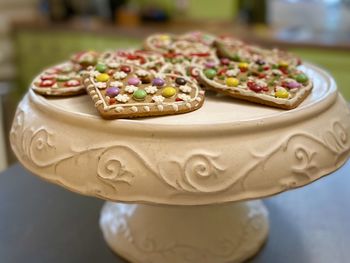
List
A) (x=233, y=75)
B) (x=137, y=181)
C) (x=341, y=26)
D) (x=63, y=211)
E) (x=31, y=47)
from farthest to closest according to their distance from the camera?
1. (x=31, y=47)
2. (x=341, y=26)
3. (x=63, y=211)
4. (x=233, y=75)
5. (x=137, y=181)

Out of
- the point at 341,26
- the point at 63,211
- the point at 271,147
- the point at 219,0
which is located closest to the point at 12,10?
the point at 219,0

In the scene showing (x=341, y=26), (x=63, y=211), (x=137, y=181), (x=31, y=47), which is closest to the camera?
(x=137, y=181)

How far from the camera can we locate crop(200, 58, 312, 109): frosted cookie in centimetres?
60

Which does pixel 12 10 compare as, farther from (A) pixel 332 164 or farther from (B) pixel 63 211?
(A) pixel 332 164

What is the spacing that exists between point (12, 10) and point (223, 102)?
1.85m

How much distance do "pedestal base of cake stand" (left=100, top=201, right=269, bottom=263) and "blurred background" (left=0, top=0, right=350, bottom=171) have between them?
1218 millimetres

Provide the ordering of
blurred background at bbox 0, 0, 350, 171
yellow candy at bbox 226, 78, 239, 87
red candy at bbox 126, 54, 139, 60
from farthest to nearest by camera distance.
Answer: blurred background at bbox 0, 0, 350, 171, red candy at bbox 126, 54, 139, 60, yellow candy at bbox 226, 78, 239, 87

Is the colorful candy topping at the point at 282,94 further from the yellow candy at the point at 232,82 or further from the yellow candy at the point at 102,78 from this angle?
the yellow candy at the point at 102,78

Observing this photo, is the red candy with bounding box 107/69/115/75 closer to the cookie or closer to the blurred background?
the cookie

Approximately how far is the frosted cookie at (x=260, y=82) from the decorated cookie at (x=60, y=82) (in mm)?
168

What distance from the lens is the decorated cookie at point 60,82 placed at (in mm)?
648

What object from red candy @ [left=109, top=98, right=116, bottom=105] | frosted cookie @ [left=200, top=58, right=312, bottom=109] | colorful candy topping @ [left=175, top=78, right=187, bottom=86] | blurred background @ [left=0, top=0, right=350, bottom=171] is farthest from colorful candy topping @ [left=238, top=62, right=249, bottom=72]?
blurred background @ [left=0, top=0, right=350, bottom=171]

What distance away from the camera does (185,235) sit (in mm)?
708

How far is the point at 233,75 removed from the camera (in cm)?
67
